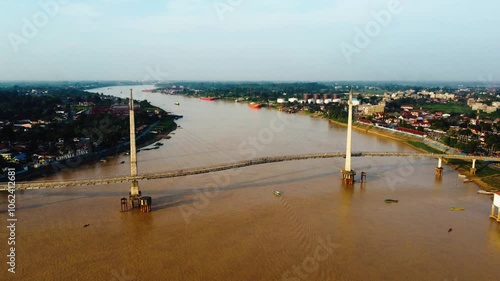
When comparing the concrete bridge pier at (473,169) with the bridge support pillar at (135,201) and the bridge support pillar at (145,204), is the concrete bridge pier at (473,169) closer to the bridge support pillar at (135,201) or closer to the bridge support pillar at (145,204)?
the bridge support pillar at (145,204)

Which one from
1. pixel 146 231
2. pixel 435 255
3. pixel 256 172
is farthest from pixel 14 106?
pixel 435 255
